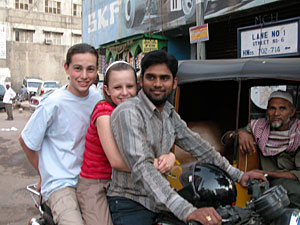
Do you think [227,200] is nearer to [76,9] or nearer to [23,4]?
[23,4]

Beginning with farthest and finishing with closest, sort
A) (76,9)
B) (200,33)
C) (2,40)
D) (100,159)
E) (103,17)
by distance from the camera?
1. (76,9)
2. (2,40)
3. (103,17)
4. (200,33)
5. (100,159)

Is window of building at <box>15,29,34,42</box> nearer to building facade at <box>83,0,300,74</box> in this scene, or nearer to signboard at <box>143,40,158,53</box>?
building facade at <box>83,0,300,74</box>

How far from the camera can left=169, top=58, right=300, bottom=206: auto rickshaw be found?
293 cm

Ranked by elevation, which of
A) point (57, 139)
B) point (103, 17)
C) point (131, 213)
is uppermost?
point (103, 17)

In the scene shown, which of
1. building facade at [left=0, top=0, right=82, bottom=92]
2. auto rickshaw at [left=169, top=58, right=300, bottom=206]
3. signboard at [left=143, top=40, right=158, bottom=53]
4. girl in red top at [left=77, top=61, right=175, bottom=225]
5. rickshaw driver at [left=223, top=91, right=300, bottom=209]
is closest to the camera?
girl in red top at [left=77, top=61, right=175, bottom=225]

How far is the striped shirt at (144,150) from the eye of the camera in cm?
156

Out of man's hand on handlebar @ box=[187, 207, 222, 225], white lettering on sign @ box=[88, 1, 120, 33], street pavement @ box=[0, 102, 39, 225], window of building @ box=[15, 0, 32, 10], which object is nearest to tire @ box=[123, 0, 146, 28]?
white lettering on sign @ box=[88, 1, 120, 33]

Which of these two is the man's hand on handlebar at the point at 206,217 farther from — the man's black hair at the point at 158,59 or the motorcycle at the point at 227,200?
the man's black hair at the point at 158,59

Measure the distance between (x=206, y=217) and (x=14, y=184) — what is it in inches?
204

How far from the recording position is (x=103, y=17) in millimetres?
14414

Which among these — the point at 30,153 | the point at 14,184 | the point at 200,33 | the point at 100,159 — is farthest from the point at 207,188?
the point at 200,33

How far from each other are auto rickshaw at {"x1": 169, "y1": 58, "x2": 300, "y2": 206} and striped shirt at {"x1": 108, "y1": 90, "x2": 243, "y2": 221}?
3.09 feet

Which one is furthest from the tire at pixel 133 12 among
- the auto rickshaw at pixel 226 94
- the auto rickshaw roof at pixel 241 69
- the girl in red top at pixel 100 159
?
the girl in red top at pixel 100 159

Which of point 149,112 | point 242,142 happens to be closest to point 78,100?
point 149,112
